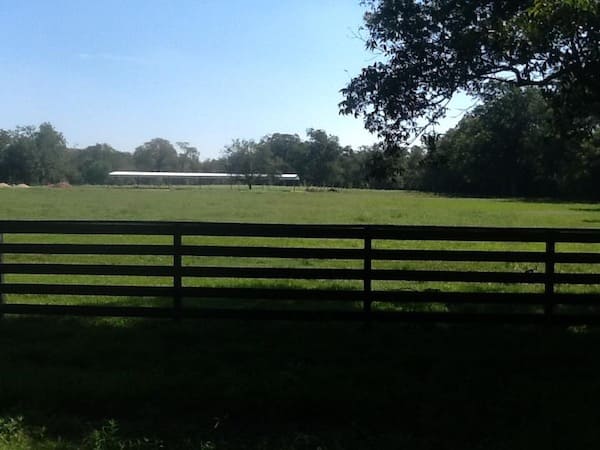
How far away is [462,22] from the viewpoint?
956cm

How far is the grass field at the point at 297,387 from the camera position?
470 centimetres

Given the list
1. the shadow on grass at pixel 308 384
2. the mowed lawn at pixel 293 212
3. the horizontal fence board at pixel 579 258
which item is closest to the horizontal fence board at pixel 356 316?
the shadow on grass at pixel 308 384

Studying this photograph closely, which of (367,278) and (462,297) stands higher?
(367,278)

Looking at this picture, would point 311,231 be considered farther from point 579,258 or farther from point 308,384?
point 579,258

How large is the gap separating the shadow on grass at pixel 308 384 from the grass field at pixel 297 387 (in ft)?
0.05

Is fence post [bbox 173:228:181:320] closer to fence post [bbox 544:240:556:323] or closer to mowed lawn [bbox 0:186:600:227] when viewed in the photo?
fence post [bbox 544:240:556:323]

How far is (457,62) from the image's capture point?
9.64 m

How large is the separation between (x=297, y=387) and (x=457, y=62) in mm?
6183

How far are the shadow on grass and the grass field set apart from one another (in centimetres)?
2

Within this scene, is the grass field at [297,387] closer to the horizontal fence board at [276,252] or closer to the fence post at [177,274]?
the fence post at [177,274]

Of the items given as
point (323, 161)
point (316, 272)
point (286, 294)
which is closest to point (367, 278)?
point (316, 272)

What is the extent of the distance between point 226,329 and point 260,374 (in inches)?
74.4

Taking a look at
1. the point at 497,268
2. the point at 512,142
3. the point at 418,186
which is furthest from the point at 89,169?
the point at 497,268

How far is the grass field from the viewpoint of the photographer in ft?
15.4
